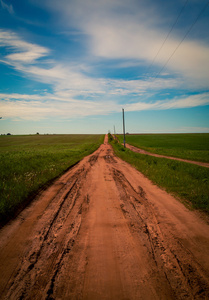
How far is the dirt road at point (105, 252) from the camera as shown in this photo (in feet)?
8.16

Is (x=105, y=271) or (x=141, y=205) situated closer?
(x=105, y=271)

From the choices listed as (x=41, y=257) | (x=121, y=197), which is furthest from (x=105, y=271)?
(x=121, y=197)

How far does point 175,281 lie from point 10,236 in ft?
13.4

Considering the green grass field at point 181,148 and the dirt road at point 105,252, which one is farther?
the green grass field at point 181,148

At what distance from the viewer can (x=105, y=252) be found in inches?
130

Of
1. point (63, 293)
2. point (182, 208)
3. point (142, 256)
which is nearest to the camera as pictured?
point (63, 293)

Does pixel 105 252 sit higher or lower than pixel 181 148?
lower

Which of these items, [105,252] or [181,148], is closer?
[105,252]

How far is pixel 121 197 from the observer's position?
6.51 meters

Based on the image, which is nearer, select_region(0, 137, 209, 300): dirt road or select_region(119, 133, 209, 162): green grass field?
select_region(0, 137, 209, 300): dirt road

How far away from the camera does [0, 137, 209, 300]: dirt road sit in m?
2.49

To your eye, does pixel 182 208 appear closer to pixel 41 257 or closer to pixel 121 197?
pixel 121 197

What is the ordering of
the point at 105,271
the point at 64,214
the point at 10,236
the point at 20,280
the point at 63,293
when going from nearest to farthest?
the point at 63,293 → the point at 20,280 → the point at 105,271 → the point at 10,236 → the point at 64,214

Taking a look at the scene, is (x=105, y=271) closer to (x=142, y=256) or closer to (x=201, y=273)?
(x=142, y=256)
